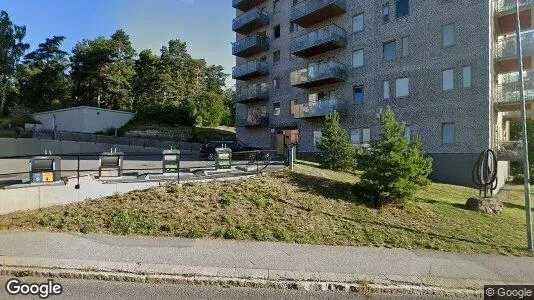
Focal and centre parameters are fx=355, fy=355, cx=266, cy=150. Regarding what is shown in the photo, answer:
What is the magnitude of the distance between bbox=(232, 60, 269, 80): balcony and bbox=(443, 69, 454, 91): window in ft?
55.7

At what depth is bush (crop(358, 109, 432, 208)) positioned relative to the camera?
11.5 m

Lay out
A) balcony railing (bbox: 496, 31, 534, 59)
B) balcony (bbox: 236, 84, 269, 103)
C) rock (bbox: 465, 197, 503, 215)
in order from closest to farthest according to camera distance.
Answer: rock (bbox: 465, 197, 503, 215), balcony railing (bbox: 496, 31, 534, 59), balcony (bbox: 236, 84, 269, 103)

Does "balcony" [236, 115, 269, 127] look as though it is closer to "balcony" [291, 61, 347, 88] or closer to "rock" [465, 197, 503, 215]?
"balcony" [291, 61, 347, 88]

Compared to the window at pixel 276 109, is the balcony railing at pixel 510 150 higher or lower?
lower

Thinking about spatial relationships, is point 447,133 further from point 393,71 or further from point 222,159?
point 222,159

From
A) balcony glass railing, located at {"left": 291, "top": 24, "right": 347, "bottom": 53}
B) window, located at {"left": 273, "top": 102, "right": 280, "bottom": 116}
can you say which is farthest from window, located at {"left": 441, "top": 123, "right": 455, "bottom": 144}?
window, located at {"left": 273, "top": 102, "right": 280, "bottom": 116}

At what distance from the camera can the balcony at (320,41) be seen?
27734mm

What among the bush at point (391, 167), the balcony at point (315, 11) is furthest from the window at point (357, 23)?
the bush at point (391, 167)

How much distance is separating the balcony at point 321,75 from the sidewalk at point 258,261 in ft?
68.0

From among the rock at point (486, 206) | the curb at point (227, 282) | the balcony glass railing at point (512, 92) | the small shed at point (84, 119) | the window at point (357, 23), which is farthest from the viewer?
the small shed at point (84, 119)

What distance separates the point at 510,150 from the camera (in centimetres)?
2144

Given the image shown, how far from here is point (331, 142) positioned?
18500 mm

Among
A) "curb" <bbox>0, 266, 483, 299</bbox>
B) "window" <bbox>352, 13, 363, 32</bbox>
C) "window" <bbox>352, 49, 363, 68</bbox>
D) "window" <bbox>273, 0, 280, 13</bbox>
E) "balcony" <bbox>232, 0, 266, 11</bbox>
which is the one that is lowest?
"curb" <bbox>0, 266, 483, 299</bbox>

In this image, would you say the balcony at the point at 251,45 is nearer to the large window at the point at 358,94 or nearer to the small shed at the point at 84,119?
the large window at the point at 358,94
